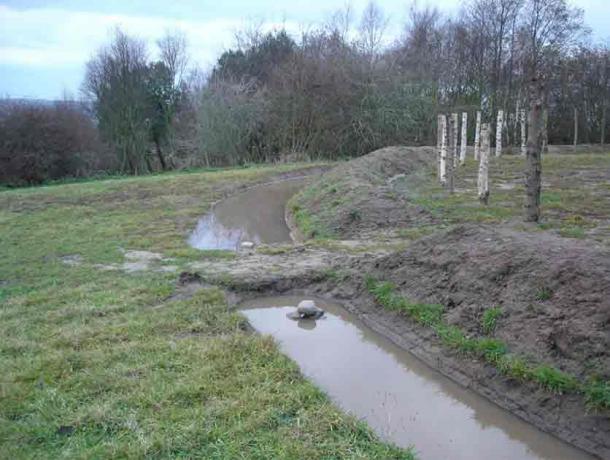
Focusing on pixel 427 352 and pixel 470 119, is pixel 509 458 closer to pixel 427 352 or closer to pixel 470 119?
pixel 427 352

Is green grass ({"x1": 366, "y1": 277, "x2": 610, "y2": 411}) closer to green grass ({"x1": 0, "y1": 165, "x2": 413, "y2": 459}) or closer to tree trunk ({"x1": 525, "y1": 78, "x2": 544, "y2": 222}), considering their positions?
green grass ({"x1": 0, "y1": 165, "x2": 413, "y2": 459})

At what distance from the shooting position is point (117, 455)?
3.88m

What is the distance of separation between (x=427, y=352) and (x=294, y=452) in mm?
2496

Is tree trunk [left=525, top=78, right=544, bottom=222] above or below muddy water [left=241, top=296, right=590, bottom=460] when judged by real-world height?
above

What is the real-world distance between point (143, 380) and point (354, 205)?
831 centimetres

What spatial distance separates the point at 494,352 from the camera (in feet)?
17.4

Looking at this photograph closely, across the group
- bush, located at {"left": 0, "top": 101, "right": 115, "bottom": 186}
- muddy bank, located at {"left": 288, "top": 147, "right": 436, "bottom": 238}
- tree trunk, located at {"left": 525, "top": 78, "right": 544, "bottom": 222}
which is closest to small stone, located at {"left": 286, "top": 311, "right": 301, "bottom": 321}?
muddy bank, located at {"left": 288, "top": 147, "right": 436, "bottom": 238}

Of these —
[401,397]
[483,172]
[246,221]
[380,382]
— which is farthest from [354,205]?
[401,397]

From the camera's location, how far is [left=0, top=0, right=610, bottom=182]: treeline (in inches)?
1131

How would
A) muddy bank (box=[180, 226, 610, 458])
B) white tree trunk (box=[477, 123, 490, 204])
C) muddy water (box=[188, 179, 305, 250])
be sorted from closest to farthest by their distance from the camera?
muddy bank (box=[180, 226, 610, 458]) < muddy water (box=[188, 179, 305, 250]) < white tree trunk (box=[477, 123, 490, 204])

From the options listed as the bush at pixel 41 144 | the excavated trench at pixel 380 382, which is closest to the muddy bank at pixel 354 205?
the excavated trench at pixel 380 382

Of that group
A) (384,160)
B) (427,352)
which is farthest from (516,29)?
(427,352)

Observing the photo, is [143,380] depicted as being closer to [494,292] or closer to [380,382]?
[380,382]

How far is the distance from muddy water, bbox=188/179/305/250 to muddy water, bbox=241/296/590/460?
5159 mm
